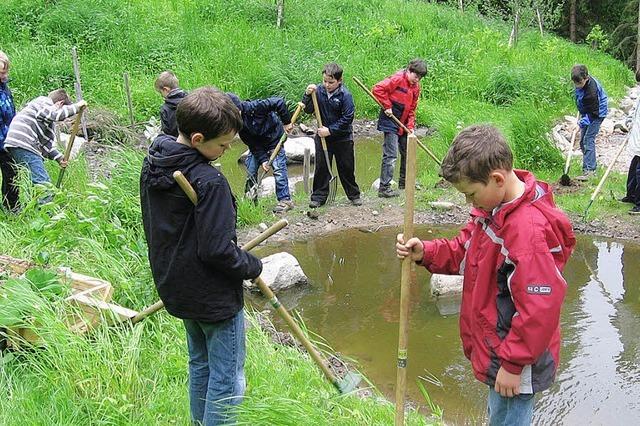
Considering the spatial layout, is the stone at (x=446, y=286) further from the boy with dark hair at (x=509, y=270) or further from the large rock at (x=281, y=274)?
the boy with dark hair at (x=509, y=270)

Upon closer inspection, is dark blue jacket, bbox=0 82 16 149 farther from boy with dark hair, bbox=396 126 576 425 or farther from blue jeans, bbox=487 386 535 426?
blue jeans, bbox=487 386 535 426

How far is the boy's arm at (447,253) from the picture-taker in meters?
A: 2.62

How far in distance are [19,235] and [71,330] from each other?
1727mm

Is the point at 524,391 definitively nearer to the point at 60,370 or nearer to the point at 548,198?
the point at 548,198

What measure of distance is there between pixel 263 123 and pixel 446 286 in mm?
2884

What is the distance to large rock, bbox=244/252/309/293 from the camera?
17.9 feet

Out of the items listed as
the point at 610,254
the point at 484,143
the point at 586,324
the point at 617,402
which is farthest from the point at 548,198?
the point at 610,254

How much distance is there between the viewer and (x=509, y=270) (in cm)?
224

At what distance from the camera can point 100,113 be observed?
10.5 m

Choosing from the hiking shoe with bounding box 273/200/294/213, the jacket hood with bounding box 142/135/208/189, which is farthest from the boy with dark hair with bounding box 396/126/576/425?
the hiking shoe with bounding box 273/200/294/213

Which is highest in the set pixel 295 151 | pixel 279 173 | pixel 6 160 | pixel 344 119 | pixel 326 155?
pixel 344 119

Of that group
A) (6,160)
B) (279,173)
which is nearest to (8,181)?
(6,160)

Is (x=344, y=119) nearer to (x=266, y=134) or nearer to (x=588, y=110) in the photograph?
(x=266, y=134)

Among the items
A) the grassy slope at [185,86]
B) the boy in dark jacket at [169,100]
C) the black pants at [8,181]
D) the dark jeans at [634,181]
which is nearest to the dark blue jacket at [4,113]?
the black pants at [8,181]
